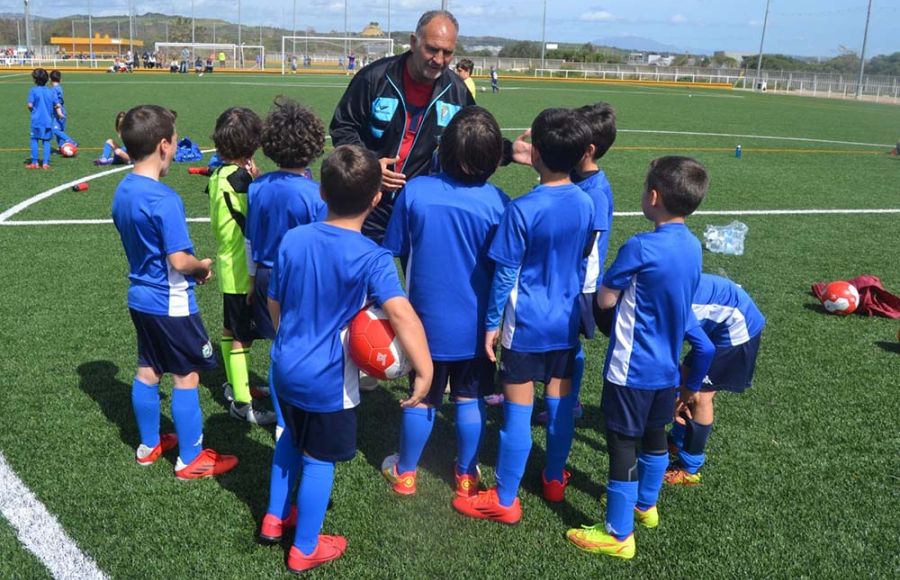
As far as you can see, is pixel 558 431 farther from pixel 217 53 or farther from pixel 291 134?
pixel 217 53

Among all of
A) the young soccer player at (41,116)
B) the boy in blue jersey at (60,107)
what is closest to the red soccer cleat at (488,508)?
the young soccer player at (41,116)

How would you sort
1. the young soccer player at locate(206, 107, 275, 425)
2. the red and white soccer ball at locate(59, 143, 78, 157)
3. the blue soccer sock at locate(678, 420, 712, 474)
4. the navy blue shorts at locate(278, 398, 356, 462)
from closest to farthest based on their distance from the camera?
the navy blue shorts at locate(278, 398, 356, 462), the blue soccer sock at locate(678, 420, 712, 474), the young soccer player at locate(206, 107, 275, 425), the red and white soccer ball at locate(59, 143, 78, 157)

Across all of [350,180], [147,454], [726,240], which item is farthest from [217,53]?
[350,180]

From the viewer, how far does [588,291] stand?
4262mm

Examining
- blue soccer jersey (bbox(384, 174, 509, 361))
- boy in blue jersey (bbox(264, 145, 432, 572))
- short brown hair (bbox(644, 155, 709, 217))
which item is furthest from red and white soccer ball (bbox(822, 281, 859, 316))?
boy in blue jersey (bbox(264, 145, 432, 572))

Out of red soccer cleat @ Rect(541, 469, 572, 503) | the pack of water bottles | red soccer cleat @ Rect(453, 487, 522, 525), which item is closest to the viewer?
red soccer cleat @ Rect(453, 487, 522, 525)

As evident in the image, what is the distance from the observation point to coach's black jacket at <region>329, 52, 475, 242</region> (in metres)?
4.56

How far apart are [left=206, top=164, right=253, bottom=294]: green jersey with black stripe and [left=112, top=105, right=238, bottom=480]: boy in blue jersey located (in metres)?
0.47

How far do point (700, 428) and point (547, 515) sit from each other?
3.13ft

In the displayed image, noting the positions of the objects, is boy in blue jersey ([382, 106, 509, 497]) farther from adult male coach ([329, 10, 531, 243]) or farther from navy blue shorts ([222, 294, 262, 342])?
navy blue shorts ([222, 294, 262, 342])

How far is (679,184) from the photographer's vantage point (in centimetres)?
320

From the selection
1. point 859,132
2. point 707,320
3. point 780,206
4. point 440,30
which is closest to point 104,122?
point 780,206

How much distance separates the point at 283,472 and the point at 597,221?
194cm

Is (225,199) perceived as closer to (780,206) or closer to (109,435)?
(109,435)
